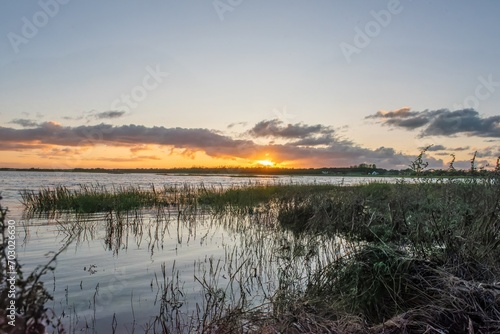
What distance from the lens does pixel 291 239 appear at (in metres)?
13.8

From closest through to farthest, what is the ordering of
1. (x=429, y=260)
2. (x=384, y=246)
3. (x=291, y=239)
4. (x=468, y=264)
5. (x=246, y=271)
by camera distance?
(x=468, y=264) → (x=429, y=260) → (x=384, y=246) → (x=246, y=271) → (x=291, y=239)

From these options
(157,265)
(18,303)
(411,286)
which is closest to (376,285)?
(411,286)

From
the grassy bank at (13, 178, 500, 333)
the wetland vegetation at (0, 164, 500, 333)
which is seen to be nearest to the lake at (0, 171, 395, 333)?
the wetland vegetation at (0, 164, 500, 333)

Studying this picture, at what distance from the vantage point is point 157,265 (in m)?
10.6

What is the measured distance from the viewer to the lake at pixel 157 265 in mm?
7105

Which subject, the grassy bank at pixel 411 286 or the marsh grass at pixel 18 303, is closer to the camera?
the marsh grass at pixel 18 303

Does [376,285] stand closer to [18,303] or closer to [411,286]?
[411,286]

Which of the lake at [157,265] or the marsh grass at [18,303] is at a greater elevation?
the marsh grass at [18,303]

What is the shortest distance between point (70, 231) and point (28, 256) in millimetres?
3850

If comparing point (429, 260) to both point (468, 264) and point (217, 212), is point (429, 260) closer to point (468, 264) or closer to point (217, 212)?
point (468, 264)

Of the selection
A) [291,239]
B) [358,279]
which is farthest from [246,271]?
[291,239]

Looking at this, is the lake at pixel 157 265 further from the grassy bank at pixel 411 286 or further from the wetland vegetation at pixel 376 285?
the grassy bank at pixel 411 286

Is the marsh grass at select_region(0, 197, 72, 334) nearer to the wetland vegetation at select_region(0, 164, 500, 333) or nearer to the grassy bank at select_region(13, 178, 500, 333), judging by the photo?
the wetland vegetation at select_region(0, 164, 500, 333)

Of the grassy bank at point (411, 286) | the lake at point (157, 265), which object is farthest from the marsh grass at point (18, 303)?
the grassy bank at point (411, 286)
